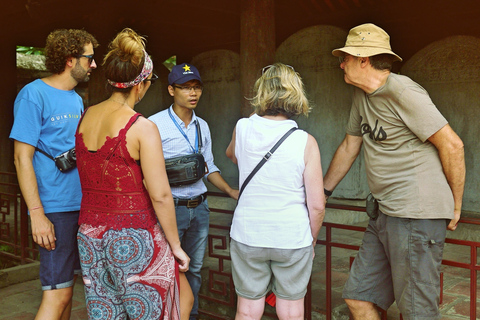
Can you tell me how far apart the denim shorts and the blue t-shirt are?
61 mm

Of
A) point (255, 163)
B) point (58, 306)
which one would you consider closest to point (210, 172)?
point (255, 163)

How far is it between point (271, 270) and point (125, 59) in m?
1.31

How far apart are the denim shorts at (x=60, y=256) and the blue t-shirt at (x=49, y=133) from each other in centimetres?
6

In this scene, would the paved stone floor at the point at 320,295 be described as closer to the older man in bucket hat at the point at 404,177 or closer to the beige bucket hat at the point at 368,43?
the older man in bucket hat at the point at 404,177

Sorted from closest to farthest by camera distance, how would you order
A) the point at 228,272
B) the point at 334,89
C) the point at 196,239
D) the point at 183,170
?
the point at 183,170, the point at 196,239, the point at 228,272, the point at 334,89

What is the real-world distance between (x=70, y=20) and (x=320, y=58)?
4187 mm

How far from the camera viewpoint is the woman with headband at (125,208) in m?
2.30

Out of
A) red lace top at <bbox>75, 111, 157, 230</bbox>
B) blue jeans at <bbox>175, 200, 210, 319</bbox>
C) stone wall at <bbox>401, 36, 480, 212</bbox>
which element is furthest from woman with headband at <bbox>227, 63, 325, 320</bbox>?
stone wall at <bbox>401, 36, 480, 212</bbox>

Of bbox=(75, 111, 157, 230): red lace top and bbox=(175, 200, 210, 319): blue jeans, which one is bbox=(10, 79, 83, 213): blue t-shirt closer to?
bbox=(75, 111, 157, 230): red lace top

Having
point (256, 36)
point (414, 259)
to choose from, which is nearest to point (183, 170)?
point (414, 259)

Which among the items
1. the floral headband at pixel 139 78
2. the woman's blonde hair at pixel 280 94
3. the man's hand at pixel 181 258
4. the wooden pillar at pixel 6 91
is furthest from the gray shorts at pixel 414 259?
the wooden pillar at pixel 6 91

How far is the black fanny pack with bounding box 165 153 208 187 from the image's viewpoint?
309 centimetres

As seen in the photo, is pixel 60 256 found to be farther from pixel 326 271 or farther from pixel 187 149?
pixel 326 271

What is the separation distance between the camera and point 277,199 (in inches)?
97.9
